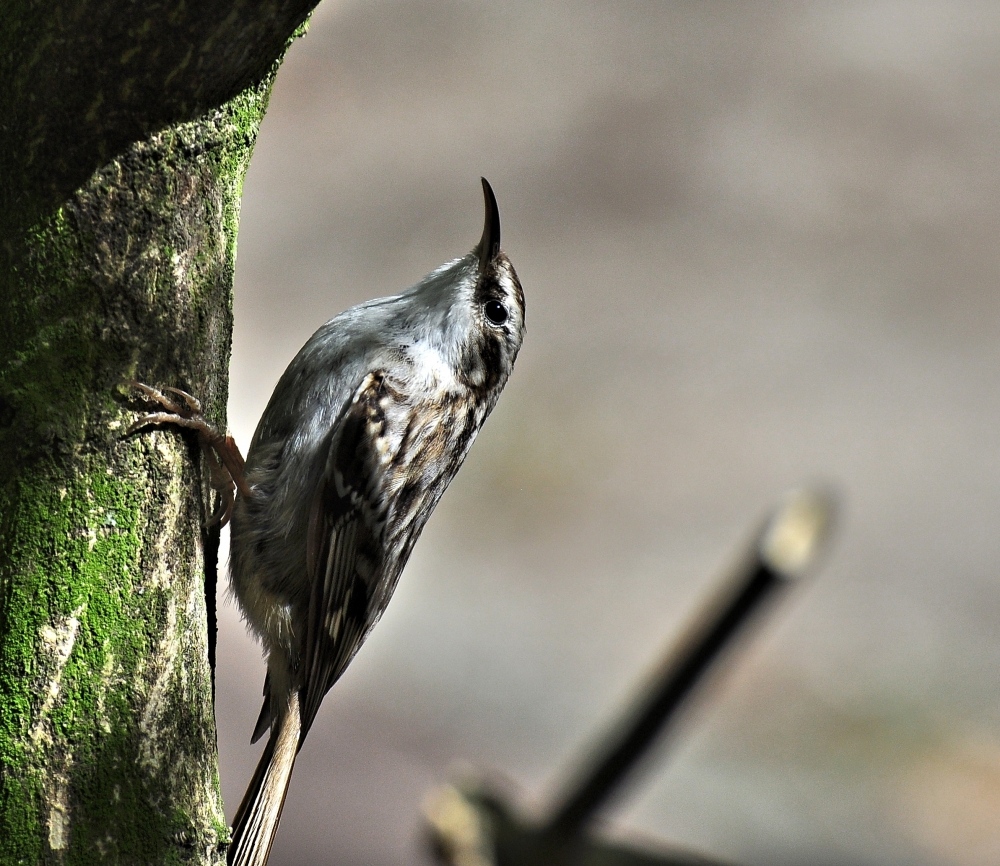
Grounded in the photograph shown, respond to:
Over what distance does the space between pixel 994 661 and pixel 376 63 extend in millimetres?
8153

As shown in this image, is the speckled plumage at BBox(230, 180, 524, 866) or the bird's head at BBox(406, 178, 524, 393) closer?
the speckled plumage at BBox(230, 180, 524, 866)

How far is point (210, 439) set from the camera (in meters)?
2.62

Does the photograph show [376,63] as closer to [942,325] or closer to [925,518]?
[942,325]

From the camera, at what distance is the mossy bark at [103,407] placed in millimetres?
2154

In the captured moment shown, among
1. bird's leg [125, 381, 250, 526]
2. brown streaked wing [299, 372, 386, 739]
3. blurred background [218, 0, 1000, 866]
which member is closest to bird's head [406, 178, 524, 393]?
brown streaked wing [299, 372, 386, 739]

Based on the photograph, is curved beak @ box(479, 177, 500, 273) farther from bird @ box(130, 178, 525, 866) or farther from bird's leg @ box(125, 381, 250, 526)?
bird's leg @ box(125, 381, 250, 526)

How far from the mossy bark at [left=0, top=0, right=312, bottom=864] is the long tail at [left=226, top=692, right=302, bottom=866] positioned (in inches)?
15.4

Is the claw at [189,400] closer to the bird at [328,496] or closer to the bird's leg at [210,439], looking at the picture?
the bird's leg at [210,439]

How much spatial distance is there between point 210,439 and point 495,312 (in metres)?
1.11

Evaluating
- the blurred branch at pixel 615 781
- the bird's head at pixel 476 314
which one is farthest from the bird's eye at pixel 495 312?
the blurred branch at pixel 615 781

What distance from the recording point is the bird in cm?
308

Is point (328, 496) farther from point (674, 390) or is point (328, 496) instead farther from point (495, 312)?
point (674, 390)

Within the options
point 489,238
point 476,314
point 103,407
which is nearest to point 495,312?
point 476,314

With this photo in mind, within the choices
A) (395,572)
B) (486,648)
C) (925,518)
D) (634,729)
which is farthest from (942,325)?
(634,729)
